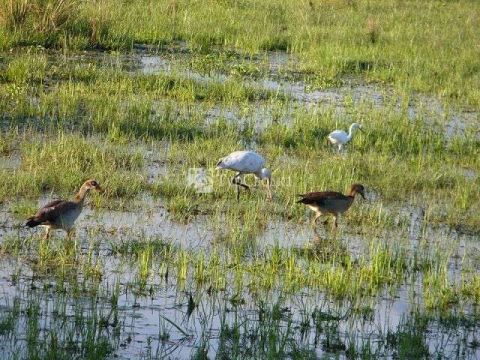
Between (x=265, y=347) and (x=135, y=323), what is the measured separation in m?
0.90

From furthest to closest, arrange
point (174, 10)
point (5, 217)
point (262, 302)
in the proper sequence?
point (174, 10), point (5, 217), point (262, 302)

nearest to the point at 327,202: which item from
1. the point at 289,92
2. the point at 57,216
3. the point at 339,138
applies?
the point at 57,216

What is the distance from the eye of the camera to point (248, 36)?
18781mm

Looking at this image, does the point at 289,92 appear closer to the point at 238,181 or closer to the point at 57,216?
the point at 238,181

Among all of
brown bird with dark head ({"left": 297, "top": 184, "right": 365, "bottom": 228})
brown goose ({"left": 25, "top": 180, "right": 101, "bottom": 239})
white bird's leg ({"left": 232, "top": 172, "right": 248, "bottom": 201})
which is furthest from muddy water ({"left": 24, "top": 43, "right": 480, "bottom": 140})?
brown goose ({"left": 25, "top": 180, "right": 101, "bottom": 239})

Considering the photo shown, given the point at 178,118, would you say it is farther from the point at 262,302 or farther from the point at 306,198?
the point at 262,302

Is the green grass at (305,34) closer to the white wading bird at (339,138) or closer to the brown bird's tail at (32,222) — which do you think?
the white wading bird at (339,138)

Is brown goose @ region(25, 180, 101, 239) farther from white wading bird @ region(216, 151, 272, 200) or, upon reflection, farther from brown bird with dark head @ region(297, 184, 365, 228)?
white wading bird @ region(216, 151, 272, 200)

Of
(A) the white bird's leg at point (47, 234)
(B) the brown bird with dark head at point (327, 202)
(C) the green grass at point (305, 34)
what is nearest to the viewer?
(A) the white bird's leg at point (47, 234)

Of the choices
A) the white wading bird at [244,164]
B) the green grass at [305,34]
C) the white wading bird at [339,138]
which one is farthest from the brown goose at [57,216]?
the green grass at [305,34]

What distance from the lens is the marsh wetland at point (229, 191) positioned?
682 cm

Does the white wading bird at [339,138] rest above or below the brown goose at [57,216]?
below

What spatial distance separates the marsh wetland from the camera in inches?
269

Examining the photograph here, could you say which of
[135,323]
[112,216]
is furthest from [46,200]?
[135,323]
